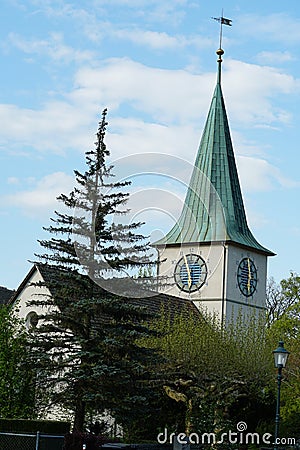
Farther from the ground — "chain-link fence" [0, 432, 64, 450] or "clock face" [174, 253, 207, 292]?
"clock face" [174, 253, 207, 292]

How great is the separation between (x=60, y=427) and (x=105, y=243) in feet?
18.5

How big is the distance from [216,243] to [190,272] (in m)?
2.12

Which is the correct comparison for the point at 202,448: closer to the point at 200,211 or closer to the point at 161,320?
the point at 161,320

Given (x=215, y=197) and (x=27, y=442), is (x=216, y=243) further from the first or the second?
(x=27, y=442)

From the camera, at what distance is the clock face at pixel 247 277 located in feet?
154

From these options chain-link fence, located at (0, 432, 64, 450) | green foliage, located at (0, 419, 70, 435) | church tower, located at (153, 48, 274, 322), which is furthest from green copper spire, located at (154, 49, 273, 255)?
chain-link fence, located at (0, 432, 64, 450)

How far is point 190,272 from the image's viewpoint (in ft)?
154

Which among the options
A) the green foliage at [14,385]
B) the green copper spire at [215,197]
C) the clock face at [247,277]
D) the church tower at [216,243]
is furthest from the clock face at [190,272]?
the green foliage at [14,385]

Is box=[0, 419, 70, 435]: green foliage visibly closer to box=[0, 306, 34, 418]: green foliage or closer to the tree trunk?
the tree trunk

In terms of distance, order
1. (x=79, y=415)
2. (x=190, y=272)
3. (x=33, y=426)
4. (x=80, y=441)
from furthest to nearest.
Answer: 1. (x=190, y=272)
2. (x=33, y=426)
3. (x=79, y=415)
4. (x=80, y=441)

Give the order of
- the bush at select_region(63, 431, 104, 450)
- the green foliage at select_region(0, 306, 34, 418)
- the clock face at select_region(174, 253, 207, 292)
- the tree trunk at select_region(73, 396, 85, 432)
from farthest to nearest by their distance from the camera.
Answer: the clock face at select_region(174, 253, 207, 292), the green foliage at select_region(0, 306, 34, 418), the tree trunk at select_region(73, 396, 85, 432), the bush at select_region(63, 431, 104, 450)

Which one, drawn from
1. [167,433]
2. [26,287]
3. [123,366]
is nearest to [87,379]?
[123,366]

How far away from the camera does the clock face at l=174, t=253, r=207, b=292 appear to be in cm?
4656

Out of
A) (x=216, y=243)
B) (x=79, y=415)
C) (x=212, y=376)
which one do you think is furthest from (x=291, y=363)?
(x=216, y=243)
